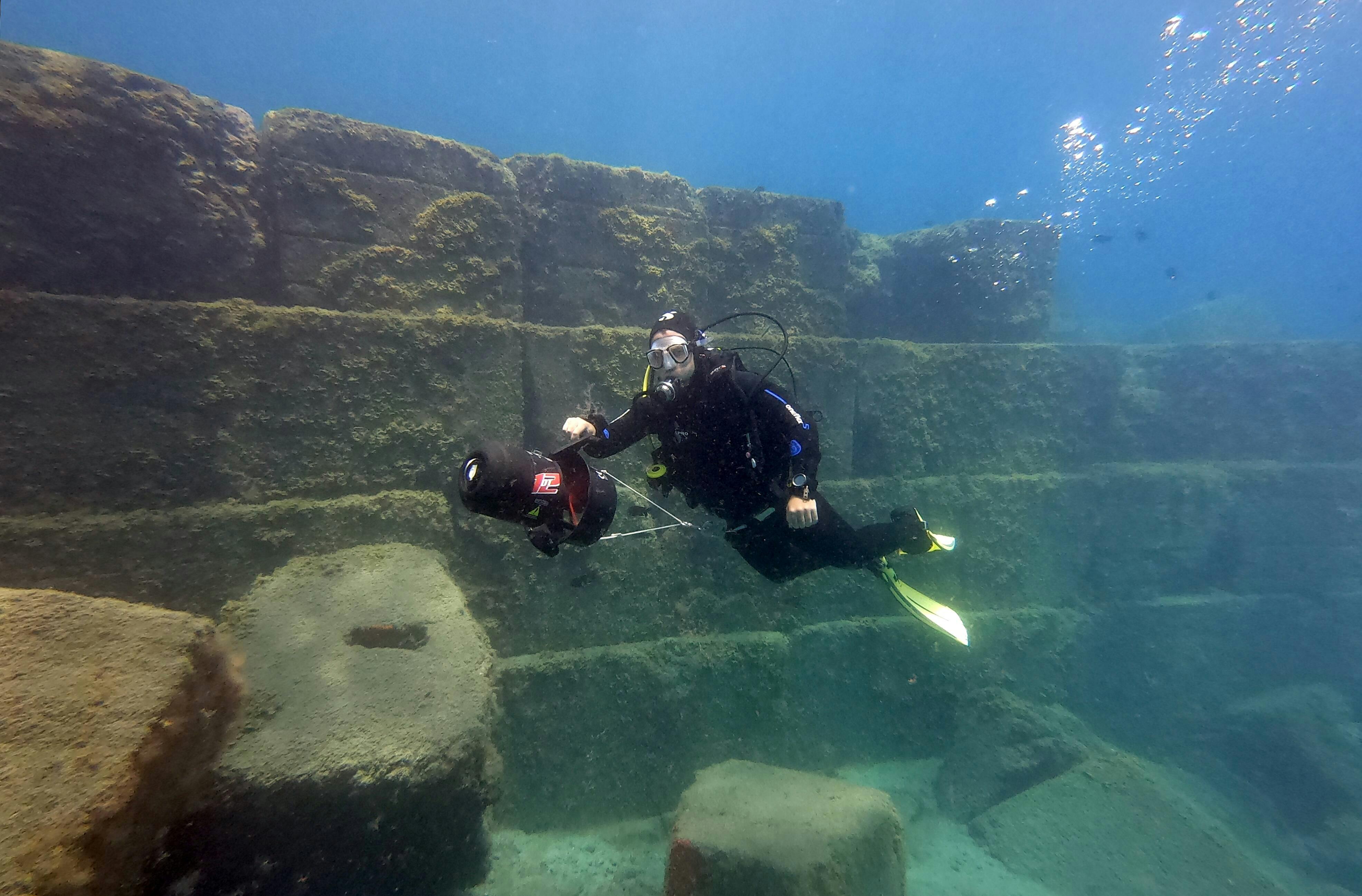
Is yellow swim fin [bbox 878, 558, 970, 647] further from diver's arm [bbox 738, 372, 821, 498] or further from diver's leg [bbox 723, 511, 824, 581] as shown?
diver's arm [bbox 738, 372, 821, 498]

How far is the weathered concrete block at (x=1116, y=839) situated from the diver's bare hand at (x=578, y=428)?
6543 mm

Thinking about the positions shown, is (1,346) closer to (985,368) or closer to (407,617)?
(407,617)

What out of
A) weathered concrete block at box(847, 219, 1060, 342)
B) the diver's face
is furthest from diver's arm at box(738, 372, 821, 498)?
weathered concrete block at box(847, 219, 1060, 342)

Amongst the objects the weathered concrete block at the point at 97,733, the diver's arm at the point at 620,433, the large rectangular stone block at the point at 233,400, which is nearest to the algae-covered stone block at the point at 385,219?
the large rectangular stone block at the point at 233,400

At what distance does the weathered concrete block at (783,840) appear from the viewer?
3555mm

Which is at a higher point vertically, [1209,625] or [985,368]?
[985,368]

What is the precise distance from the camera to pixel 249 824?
107 inches

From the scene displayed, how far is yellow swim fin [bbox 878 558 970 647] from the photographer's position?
475cm

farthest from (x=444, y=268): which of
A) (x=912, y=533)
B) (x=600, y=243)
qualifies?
(x=912, y=533)

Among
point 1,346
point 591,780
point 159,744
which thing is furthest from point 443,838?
point 1,346

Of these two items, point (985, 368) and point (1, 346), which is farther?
point (985, 368)

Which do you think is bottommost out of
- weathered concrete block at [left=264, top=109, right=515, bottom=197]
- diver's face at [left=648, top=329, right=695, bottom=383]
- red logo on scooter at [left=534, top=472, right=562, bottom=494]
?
red logo on scooter at [left=534, top=472, right=562, bottom=494]

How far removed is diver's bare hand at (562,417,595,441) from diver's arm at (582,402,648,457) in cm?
22

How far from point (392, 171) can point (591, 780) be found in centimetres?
603
